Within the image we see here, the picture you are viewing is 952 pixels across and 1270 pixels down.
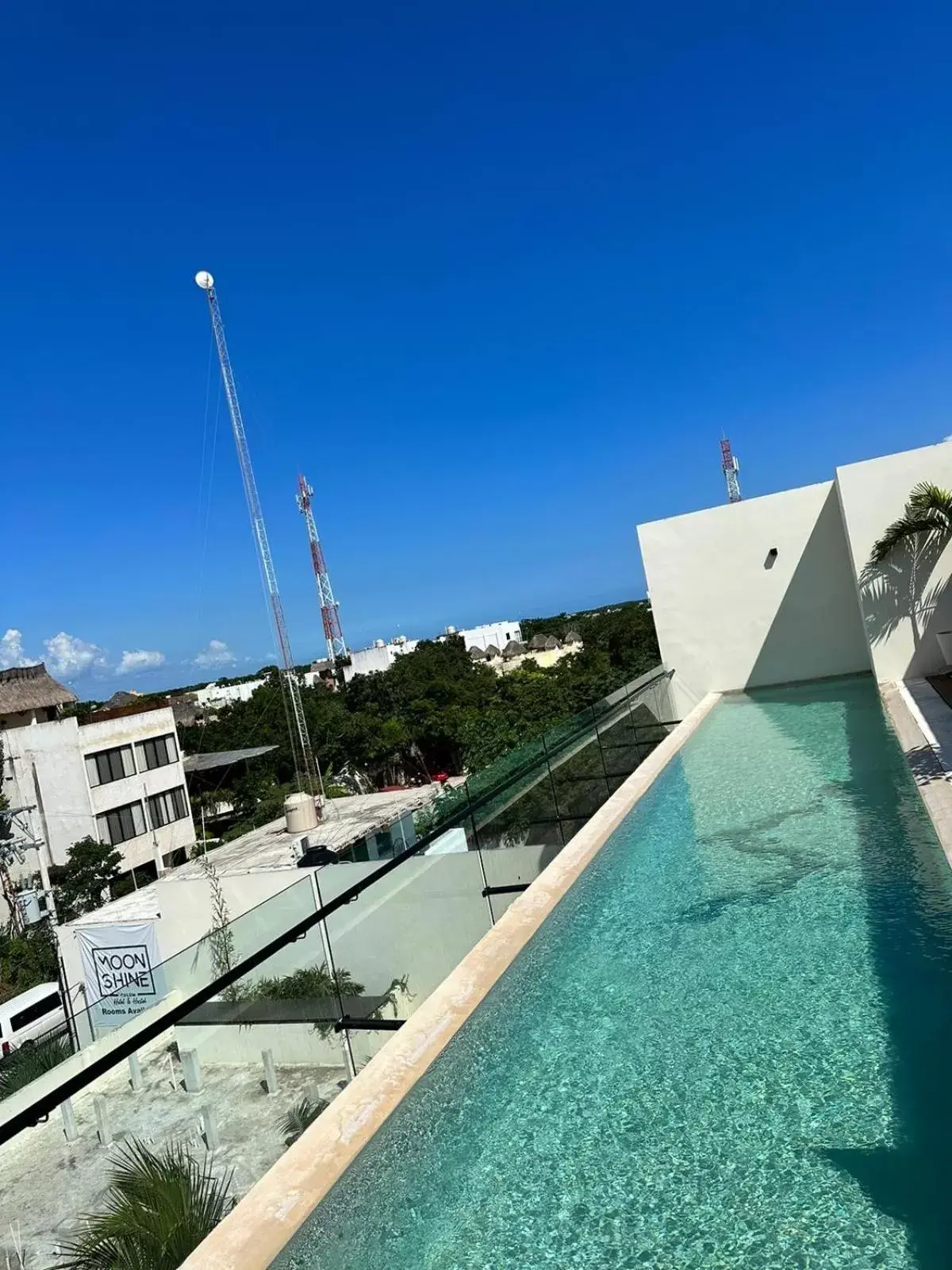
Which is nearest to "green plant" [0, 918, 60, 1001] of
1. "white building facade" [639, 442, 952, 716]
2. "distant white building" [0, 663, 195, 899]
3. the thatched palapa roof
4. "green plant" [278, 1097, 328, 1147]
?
"distant white building" [0, 663, 195, 899]

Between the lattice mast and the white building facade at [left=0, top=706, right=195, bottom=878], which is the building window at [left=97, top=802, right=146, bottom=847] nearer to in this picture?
the white building facade at [left=0, top=706, right=195, bottom=878]

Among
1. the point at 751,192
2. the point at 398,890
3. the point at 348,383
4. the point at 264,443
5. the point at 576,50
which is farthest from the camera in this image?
the point at 264,443

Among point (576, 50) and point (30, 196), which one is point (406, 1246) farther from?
point (30, 196)

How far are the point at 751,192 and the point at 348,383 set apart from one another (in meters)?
15.1

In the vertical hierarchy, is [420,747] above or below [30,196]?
below

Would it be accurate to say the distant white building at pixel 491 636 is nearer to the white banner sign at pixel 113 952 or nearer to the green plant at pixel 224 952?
the white banner sign at pixel 113 952

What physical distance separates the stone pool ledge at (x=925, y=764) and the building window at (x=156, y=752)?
2735 centimetres

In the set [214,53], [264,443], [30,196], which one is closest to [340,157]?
[214,53]

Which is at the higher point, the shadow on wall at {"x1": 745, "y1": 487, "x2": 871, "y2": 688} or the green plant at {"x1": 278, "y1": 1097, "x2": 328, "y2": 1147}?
the shadow on wall at {"x1": 745, "y1": 487, "x2": 871, "y2": 688}

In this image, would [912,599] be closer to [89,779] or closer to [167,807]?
[89,779]

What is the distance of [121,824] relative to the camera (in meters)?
29.7

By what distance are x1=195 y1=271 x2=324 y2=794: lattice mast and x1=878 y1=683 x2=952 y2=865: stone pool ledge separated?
28397 millimetres

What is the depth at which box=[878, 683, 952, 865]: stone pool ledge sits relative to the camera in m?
5.27

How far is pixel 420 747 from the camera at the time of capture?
4325cm
